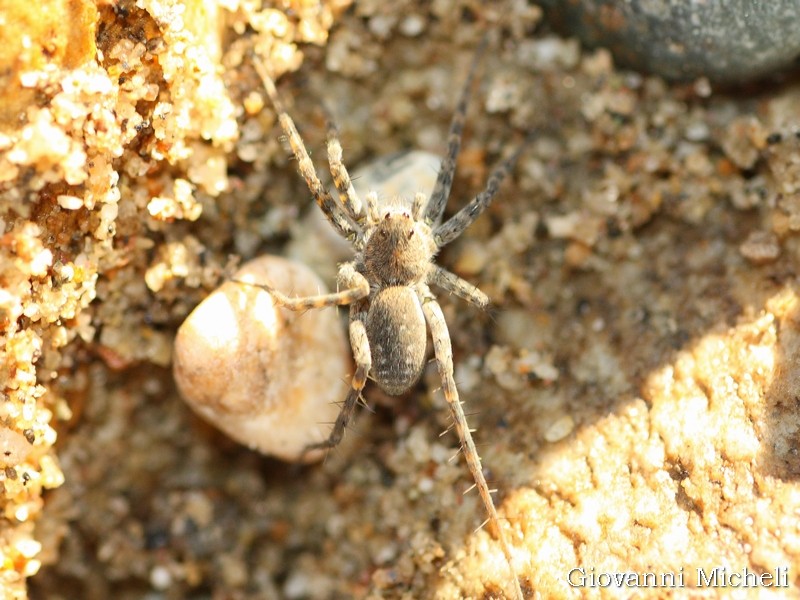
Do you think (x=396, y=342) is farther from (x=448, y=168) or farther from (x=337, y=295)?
(x=448, y=168)

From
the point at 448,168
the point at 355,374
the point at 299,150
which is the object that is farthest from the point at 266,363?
the point at 448,168

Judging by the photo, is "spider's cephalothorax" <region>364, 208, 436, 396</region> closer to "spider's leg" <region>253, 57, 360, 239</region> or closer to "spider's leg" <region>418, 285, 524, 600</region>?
"spider's leg" <region>418, 285, 524, 600</region>

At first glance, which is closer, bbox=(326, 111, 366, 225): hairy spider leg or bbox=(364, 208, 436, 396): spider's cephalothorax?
bbox=(364, 208, 436, 396): spider's cephalothorax

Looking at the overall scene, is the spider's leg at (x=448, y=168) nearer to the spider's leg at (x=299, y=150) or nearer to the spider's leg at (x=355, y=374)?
the spider's leg at (x=299, y=150)

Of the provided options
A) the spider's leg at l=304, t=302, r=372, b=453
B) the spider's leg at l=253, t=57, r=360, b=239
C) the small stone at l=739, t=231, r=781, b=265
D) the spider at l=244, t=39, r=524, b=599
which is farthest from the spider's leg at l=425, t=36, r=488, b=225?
the small stone at l=739, t=231, r=781, b=265

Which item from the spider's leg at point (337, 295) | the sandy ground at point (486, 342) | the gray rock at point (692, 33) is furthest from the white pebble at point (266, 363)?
the gray rock at point (692, 33)

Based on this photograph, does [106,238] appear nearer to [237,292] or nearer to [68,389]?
[237,292]

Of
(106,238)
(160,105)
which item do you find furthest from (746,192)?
(106,238)
